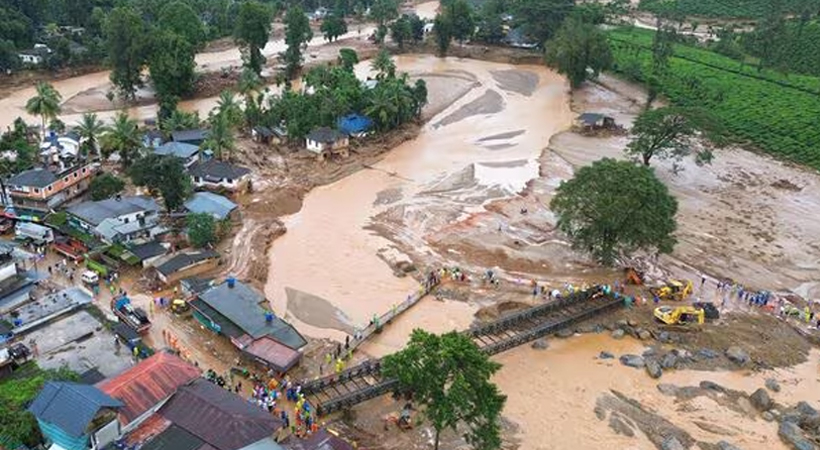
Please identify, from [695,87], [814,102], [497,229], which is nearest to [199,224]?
[497,229]

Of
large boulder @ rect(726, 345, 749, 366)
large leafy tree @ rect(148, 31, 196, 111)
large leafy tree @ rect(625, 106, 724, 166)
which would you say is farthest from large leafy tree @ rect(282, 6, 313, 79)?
large boulder @ rect(726, 345, 749, 366)

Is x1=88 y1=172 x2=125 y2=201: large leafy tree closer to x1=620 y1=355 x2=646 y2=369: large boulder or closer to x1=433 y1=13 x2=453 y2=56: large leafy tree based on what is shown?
x1=620 y1=355 x2=646 y2=369: large boulder

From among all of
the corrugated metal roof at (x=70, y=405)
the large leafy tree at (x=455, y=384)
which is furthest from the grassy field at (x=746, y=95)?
the corrugated metal roof at (x=70, y=405)

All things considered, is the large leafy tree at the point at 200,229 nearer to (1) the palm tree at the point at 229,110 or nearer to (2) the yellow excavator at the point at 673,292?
(1) the palm tree at the point at 229,110

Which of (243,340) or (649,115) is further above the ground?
(649,115)

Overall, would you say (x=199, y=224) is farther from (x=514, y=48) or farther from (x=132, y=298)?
(x=514, y=48)

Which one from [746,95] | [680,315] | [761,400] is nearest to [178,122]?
[680,315]
